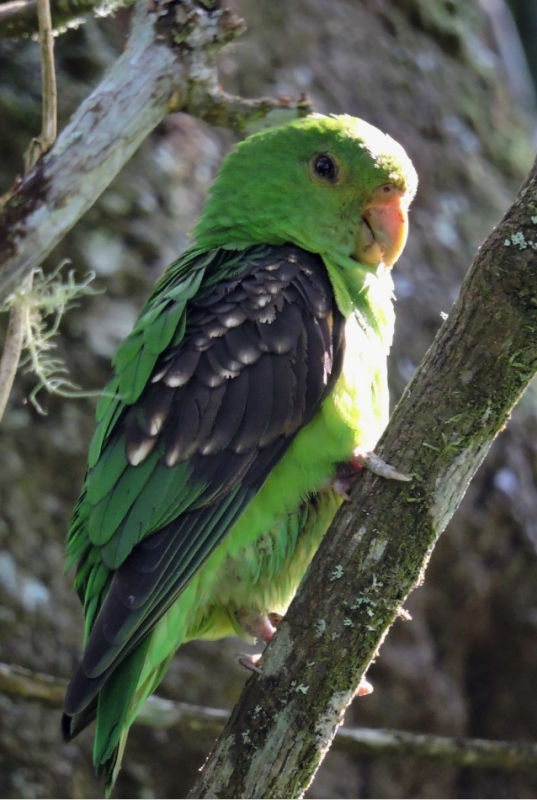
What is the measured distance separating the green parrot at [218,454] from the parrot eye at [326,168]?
215mm

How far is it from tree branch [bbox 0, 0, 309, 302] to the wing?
0.48 metres

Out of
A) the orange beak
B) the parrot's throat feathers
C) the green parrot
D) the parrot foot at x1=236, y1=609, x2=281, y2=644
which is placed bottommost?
the parrot foot at x1=236, y1=609, x2=281, y2=644

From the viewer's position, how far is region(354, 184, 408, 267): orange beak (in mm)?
2662

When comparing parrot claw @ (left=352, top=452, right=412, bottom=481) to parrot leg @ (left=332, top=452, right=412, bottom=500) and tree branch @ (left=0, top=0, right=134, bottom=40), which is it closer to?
parrot leg @ (left=332, top=452, right=412, bottom=500)

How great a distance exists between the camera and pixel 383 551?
1.87 metres

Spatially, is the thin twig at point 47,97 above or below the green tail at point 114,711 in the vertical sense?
above

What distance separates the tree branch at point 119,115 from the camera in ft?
6.37

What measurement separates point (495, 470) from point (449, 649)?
88cm

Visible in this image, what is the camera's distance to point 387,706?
12.5 feet

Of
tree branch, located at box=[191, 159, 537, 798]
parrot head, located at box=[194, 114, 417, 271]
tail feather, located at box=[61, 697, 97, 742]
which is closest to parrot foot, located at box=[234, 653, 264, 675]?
tree branch, located at box=[191, 159, 537, 798]

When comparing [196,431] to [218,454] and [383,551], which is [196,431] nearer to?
[218,454]

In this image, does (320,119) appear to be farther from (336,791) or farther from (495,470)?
(336,791)

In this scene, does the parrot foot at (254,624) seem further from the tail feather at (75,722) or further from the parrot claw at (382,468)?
the parrot claw at (382,468)

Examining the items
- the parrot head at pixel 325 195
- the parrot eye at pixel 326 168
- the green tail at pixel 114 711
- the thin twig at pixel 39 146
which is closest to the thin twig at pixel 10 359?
the thin twig at pixel 39 146
